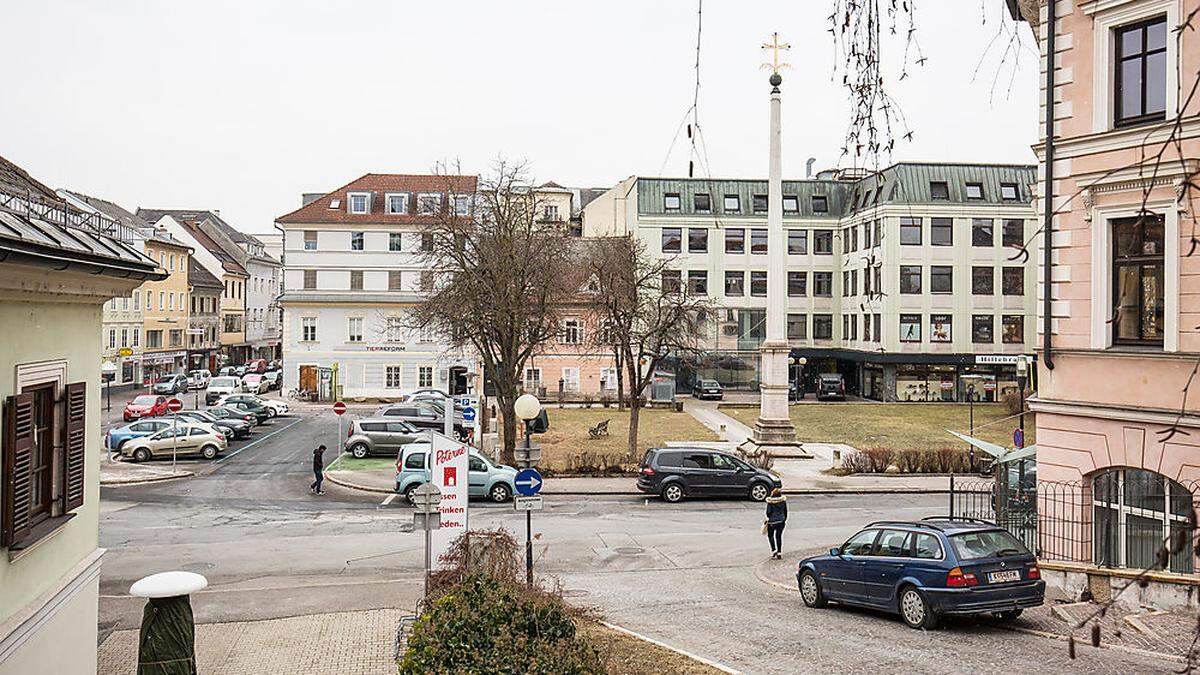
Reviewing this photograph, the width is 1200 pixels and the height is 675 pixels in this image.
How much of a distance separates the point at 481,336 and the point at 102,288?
24.0m

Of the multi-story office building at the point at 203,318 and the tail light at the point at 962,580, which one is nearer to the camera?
the tail light at the point at 962,580

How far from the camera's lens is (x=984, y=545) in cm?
1349

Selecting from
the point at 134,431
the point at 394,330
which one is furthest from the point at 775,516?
the point at 394,330

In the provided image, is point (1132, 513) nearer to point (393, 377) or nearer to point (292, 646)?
point (292, 646)

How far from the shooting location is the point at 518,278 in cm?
3288

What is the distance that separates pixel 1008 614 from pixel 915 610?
1.38 metres

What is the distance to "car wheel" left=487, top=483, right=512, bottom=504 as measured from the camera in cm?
2708

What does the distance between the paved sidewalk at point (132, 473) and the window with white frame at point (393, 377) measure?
80.3ft

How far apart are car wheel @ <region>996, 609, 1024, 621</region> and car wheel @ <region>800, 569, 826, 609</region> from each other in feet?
8.54

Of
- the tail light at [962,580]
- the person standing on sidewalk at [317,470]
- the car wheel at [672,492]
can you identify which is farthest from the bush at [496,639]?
the person standing on sidewalk at [317,470]

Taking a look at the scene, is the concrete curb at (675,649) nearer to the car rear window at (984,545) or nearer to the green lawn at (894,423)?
the car rear window at (984,545)

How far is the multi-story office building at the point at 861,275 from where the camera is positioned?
54.5 meters

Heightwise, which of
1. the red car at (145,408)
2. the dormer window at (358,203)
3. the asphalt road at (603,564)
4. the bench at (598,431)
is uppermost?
the dormer window at (358,203)

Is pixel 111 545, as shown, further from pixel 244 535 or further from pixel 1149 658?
pixel 1149 658
